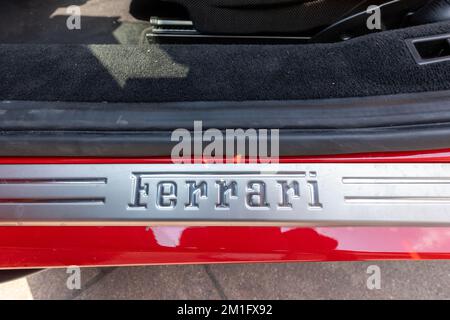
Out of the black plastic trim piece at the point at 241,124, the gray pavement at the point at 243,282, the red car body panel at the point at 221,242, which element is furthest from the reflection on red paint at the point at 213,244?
the gray pavement at the point at 243,282

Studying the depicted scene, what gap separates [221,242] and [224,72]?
37cm

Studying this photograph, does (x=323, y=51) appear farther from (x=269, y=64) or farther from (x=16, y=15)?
(x=16, y=15)

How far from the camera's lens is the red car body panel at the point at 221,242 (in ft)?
2.27

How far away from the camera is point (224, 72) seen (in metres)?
0.85

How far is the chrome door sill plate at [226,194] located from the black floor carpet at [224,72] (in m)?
0.17

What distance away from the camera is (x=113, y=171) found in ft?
2.29

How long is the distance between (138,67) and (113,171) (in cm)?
30

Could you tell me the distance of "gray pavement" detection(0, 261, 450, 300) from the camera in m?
1.13

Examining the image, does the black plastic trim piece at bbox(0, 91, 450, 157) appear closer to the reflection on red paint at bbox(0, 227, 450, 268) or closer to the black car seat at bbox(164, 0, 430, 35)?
the reflection on red paint at bbox(0, 227, 450, 268)

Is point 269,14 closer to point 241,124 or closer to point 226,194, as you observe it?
point 241,124

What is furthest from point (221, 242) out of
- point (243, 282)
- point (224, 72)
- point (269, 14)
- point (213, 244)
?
Answer: point (269, 14)

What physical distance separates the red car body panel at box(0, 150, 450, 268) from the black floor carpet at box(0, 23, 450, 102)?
0.53ft

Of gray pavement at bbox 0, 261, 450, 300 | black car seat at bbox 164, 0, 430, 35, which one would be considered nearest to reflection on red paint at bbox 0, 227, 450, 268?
gray pavement at bbox 0, 261, 450, 300
